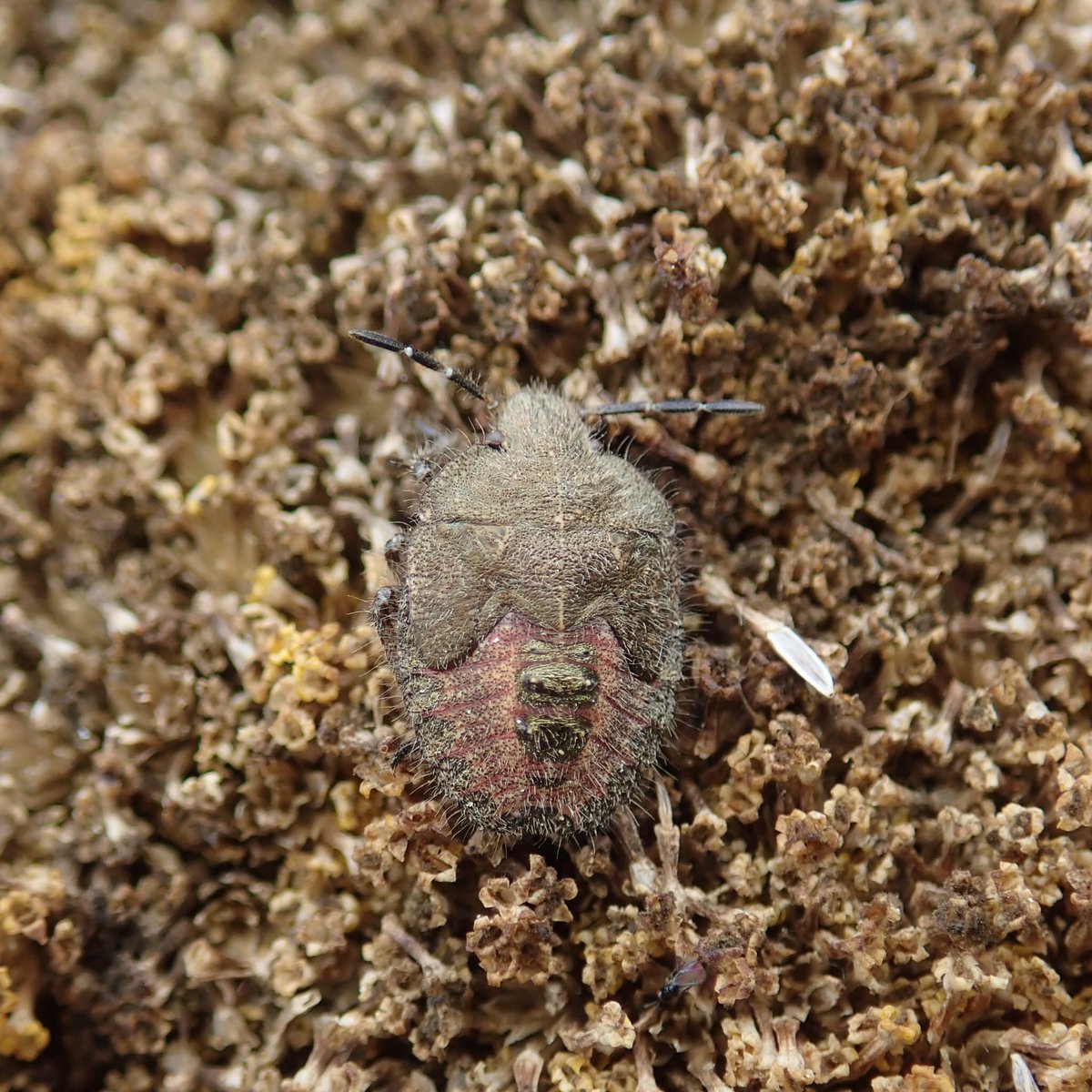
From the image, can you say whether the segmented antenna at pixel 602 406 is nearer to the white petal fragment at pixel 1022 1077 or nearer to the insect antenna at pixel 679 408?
the insect antenna at pixel 679 408

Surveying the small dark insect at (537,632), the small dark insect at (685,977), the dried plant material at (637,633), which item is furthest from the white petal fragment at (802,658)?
the small dark insect at (685,977)

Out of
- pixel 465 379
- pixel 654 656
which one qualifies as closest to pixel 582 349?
pixel 465 379

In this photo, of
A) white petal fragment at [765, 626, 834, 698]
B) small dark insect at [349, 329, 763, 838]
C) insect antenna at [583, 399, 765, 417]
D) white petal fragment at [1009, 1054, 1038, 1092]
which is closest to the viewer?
white petal fragment at [1009, 1054, 1038, 1092]

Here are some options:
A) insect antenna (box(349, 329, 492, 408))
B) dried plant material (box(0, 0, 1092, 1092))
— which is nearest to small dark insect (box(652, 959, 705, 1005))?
dried plant material (box(0, 0, 1092, 1092))

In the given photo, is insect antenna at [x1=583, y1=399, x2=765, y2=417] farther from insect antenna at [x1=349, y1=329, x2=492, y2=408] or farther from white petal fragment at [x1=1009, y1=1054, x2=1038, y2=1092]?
white petal fragment at [x1=1009, y1=1054, x2=1038, y2=1092]

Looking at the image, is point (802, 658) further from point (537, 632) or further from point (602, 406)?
point (602, 406)

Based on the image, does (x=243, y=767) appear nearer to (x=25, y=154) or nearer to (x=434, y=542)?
(x=434, y=542)

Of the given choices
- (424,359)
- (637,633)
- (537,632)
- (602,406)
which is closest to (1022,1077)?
(637,633)
